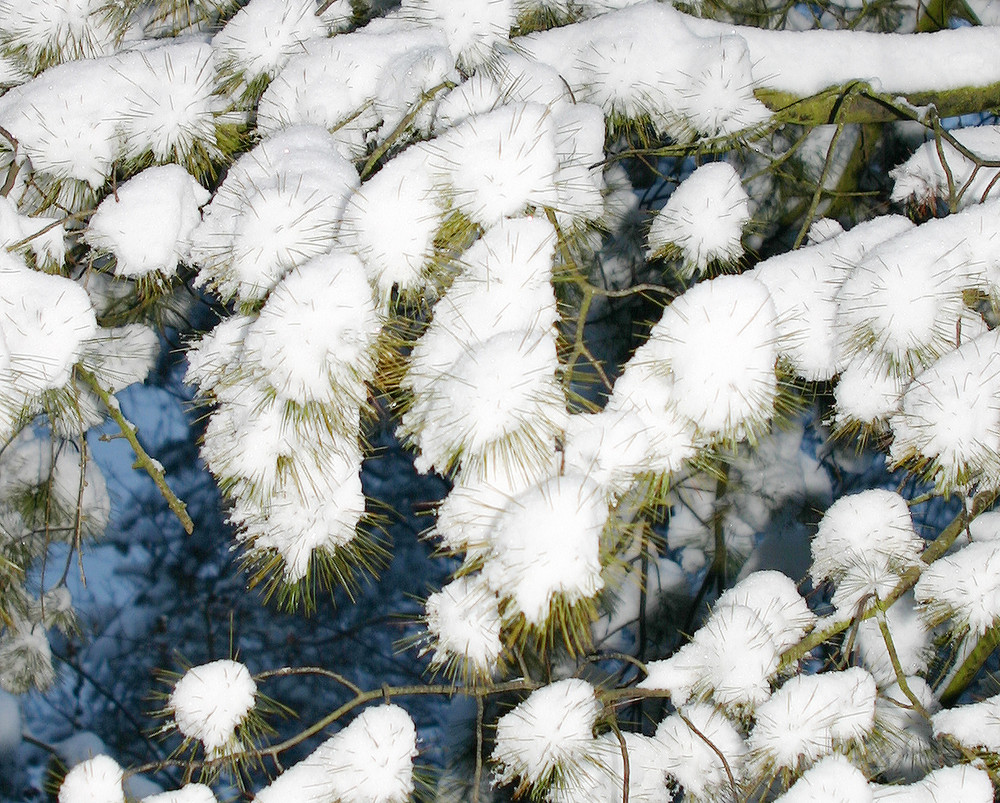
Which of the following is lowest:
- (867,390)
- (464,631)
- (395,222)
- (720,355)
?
(464,631)

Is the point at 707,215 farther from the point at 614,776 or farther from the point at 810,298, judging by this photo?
the point at 614,776

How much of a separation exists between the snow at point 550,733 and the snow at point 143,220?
1.75 ft

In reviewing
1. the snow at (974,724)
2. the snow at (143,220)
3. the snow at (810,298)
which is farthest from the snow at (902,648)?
the snow at (143,220)

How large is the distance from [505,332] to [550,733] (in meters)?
0.39

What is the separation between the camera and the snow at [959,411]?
25.1 inches

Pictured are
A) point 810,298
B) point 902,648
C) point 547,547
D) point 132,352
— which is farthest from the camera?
point 132,352

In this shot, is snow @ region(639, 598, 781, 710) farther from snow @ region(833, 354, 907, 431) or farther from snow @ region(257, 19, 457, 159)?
snow @ region(257, 19, 457, 159)

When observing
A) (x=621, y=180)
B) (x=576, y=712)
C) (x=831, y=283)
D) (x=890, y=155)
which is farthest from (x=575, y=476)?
(x=890, y=155)

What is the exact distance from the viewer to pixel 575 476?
0.51 metres

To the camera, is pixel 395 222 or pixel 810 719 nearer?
pixel 395 222

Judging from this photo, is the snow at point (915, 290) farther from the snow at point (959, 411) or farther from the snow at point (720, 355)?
the snow at point (720, 355)

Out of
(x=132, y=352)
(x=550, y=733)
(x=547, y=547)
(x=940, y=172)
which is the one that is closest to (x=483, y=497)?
(x=547, y=547)

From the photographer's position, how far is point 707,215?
72 cm

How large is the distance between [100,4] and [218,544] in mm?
1111
